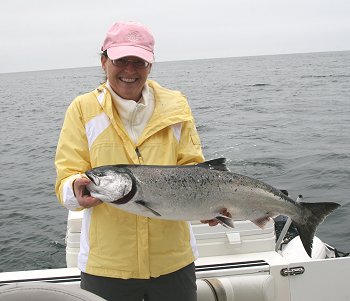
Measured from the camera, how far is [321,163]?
1539 cm

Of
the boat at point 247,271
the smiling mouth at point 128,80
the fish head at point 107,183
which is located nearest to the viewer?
the fish head at point 107,183

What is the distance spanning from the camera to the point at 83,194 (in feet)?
10.1

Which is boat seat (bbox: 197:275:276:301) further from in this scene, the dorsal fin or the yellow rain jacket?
the dorsal fin

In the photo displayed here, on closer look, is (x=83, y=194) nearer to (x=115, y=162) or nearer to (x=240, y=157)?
(x=115, y=162)

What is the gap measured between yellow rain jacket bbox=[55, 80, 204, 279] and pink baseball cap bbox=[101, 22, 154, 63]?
33 cm

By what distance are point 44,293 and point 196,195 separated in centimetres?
148

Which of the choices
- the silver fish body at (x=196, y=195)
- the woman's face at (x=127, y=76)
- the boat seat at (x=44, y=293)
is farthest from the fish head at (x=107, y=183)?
the boat seat at (x=44, y=293)

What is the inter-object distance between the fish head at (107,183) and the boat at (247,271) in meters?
1.65

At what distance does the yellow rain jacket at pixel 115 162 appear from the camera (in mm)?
3277

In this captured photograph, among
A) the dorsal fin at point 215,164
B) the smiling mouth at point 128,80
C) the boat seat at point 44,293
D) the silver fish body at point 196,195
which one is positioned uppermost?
the smiling mouth at point 128,80

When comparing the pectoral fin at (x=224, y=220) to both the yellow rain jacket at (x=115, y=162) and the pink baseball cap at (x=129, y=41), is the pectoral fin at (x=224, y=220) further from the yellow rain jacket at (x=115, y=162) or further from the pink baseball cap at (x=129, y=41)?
the pink baseball cap at (x=129, y=41)

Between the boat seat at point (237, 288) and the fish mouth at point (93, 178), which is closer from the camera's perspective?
the fish mouth at point (93, 178)

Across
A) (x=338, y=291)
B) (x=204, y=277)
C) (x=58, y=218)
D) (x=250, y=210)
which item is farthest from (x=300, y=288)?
(x=58, y=218)

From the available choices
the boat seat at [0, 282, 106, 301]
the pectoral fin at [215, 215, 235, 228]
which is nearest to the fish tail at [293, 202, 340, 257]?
the pectoral fin at [215, 215, 235, 228]
